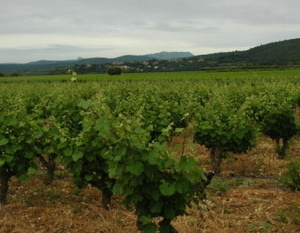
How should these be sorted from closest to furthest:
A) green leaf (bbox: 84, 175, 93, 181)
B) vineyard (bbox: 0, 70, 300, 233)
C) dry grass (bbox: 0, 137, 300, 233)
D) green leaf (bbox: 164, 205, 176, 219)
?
1. vineyard (bbox: 0, 70, 300, 233)
2. green leaf (bbox: 164, 205, 176, 219)
3. dry grass (bbox: 0, 137, 300, 233)
4. green leaf (bbox: 84, 175, 93, 181)

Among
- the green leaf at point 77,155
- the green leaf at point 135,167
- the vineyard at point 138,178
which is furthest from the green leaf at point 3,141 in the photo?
the green leaf at point 135,167

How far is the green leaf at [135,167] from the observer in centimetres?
378

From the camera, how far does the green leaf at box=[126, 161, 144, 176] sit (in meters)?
3.78

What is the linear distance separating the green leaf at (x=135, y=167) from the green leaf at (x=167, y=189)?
291mm

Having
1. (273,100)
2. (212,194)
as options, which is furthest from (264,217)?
(273,100)

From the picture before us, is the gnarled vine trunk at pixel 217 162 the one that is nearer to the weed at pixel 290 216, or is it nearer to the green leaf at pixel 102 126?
the weed at pixel 290 216

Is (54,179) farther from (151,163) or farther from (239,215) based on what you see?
(151,163)

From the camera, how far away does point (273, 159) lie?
10.2 m

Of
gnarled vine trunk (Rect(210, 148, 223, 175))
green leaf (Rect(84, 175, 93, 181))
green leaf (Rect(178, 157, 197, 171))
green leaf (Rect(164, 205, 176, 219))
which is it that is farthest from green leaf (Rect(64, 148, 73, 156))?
gnarled vine trunk (Rect(210, 148, 223, 175))

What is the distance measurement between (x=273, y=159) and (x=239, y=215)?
4.68 metres

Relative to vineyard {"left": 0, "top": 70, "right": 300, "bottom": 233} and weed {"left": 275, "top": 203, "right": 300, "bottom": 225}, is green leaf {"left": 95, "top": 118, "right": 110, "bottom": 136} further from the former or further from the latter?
weed {"left": 275, "top": 203, "right": 300, "bottom": 225}

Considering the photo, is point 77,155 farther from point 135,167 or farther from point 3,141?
point 135,167

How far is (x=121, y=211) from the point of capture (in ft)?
20.0

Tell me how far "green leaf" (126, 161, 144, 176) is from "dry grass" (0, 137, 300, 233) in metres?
0.81
